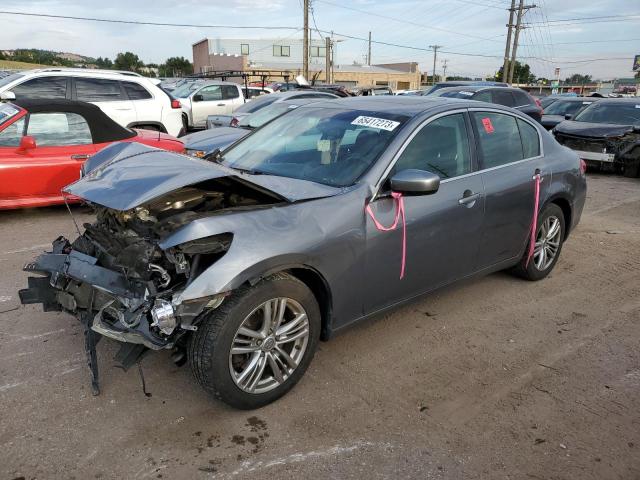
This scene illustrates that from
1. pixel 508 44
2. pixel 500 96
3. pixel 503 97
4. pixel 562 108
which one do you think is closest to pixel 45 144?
pixel 500 96

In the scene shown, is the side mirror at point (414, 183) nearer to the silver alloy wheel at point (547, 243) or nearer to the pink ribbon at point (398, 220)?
the pink ribbon at point (398, 220)

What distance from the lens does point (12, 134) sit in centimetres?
646

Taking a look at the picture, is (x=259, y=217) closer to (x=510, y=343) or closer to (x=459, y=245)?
(x=459, y=245)

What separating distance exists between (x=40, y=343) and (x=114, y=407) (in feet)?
3.41

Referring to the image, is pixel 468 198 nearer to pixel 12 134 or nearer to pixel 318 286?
pixel 318 286

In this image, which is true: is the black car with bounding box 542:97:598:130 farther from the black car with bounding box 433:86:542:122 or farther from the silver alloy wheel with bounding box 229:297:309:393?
the silver alloy wheel with bounding box 229:297:309:393

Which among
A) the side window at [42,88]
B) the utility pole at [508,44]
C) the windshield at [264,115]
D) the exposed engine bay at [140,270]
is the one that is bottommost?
the exposed engine bay at [140,270]

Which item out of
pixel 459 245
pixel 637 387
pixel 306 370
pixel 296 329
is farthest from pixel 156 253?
pixel 637 387

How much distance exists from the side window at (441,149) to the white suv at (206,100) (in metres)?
12.1

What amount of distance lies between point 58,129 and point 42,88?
11.1 ft

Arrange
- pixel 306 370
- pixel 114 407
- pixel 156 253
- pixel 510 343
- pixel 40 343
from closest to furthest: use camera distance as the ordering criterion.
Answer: pixel 156 253 < pixel 114 407 < pixel 306 370 < pixel 40 343 < pixel 510 343

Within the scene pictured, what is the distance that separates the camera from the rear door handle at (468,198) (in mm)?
3736

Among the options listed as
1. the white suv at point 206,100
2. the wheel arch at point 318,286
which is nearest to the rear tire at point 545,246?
the wheel arch at point 318,286

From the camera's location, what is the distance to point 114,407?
116 inches
